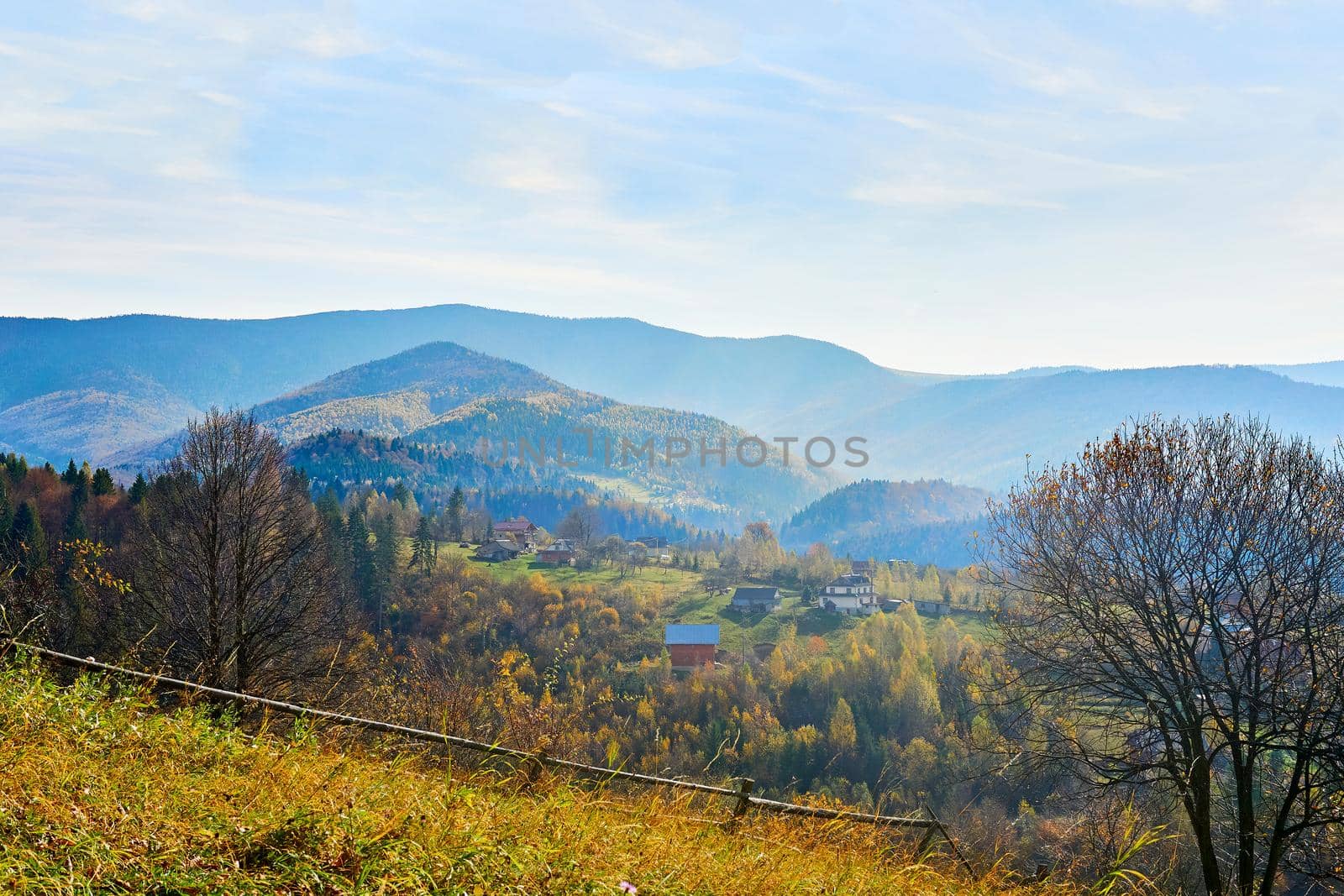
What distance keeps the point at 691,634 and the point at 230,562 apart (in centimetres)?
6068

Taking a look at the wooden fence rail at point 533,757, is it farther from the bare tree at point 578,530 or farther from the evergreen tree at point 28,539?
the bare tree at point 578,530

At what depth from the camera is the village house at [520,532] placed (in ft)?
380

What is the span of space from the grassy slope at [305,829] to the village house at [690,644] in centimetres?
6471

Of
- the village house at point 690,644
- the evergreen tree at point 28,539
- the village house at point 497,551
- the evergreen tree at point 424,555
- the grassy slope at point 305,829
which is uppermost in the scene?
the grassy slope at point 305,829

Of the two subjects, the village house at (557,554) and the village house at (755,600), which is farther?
the village house at (557,554)

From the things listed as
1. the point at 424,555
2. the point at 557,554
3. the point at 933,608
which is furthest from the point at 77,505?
the point at 933,608

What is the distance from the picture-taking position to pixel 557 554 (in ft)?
Result: 358

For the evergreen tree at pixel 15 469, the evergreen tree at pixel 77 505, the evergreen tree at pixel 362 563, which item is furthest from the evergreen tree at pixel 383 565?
the evergreen tree at pixel 15 469

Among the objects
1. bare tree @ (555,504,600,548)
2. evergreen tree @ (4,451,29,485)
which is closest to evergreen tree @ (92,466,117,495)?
evergreen tree @ (4,451,29,485)

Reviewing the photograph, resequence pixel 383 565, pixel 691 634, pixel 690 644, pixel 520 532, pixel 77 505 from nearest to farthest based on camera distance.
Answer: pixel 77 505 → pixel 383 565 → pixel 690 644 → pixel 691 634 → pixel 520 532

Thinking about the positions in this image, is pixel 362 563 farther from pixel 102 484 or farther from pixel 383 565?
pixel 102 484

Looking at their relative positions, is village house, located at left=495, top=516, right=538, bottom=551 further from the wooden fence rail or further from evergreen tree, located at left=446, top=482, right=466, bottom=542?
the wooden fence rail

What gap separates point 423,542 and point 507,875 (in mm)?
75312

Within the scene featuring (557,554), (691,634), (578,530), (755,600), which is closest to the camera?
(691,634)
